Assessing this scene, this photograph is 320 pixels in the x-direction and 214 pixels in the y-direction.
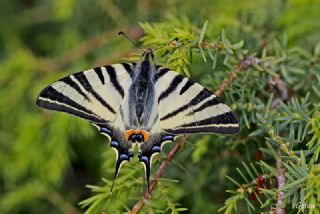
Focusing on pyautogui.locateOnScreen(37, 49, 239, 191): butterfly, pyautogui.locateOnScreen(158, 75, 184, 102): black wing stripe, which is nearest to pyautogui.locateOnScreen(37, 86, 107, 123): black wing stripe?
pyautogui.locateOnScreen(37, 49, 239, 191): butterfly

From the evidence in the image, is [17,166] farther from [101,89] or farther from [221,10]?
[221,10]

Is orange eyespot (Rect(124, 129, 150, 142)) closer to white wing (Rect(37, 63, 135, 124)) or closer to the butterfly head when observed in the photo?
white wing (Rect(37, 63, 135, 124))

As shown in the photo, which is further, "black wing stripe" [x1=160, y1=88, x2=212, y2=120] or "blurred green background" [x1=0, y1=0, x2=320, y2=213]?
"blurred green background" [x1=0, y1=0, x2=320, y2=213]

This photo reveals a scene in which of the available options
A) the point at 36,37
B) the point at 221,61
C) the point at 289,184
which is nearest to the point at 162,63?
the point at 221,61

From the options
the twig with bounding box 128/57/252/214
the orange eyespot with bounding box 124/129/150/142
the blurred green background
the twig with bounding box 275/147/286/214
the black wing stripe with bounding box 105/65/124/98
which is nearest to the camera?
the twig with bounding box 275/147/286/214

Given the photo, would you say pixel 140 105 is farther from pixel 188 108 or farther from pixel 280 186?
pixel 280 186
